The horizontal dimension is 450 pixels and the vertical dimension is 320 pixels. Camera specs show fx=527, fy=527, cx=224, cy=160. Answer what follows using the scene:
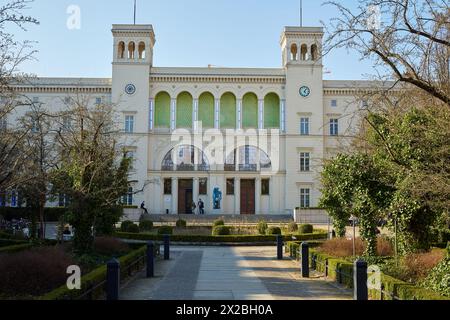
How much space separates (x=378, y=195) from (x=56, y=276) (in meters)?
10.3

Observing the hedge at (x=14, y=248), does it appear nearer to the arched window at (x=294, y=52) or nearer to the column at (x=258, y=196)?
the column at (x=258, y=196)

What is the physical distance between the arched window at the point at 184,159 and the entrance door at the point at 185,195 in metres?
1.48

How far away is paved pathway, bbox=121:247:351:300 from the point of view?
12742 millimetres

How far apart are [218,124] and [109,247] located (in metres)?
32.3

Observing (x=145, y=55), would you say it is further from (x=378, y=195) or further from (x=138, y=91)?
(x=378, y=195)

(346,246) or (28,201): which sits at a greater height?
(28,201)

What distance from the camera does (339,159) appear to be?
18.6 meters

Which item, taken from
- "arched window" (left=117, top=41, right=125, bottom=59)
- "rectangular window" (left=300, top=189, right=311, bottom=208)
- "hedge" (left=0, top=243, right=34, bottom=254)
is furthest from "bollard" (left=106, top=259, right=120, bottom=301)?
"arched window" (left=117, top=41, right=125, bottom=59)

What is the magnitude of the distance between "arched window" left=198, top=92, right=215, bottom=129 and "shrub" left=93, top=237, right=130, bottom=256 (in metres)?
31.4

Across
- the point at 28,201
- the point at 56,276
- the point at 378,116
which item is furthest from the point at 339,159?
the point at 28,201

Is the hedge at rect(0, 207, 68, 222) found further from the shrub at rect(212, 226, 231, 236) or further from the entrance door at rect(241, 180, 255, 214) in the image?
the entrance door at rect(241, 180, 255, 214)

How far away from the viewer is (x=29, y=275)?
11586 millimetres

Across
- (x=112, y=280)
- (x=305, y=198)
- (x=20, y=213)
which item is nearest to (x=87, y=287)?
(x=112, y=280)

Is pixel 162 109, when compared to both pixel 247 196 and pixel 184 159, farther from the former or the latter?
pixel 247 196
